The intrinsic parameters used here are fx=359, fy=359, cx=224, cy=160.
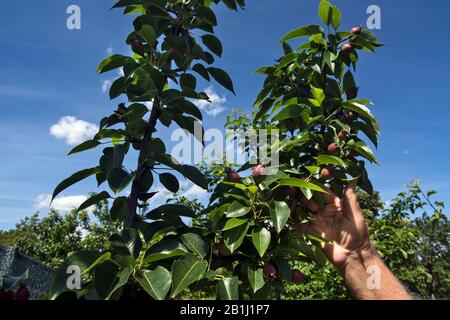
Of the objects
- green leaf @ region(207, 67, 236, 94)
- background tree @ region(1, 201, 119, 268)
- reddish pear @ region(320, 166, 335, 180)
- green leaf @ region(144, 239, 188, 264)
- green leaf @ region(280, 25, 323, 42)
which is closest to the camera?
green leaf @ region(144, 239, 188, 264)

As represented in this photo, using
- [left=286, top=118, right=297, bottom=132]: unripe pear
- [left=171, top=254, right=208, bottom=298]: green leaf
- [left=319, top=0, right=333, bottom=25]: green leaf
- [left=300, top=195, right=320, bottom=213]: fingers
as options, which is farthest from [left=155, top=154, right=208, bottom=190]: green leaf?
[left=319, top=0, right=333, bottom=25]: green leaf

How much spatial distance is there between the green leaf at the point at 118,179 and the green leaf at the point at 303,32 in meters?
1.10

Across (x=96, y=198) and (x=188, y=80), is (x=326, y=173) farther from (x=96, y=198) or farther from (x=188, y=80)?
(x=96, y=198)

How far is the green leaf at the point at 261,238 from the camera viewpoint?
44.3 inches

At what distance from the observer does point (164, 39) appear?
1.47 metres

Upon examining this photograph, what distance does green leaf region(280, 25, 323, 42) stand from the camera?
1.74 meters

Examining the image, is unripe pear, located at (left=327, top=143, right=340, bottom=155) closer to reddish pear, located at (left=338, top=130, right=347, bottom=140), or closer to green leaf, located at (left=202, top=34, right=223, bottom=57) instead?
reddish pear, located at (left=338, top=130, right=347, bottom=140)

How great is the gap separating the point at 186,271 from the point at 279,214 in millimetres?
347

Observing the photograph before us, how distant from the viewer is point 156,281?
1.00 meters

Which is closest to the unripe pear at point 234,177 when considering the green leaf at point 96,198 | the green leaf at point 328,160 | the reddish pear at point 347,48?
the green leaf at point 328,160

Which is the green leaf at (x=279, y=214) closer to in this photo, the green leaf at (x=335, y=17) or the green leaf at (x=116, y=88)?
the green leaf at (x=116, y=88)

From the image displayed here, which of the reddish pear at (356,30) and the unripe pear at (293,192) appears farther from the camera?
the reddish pear at (356,30)

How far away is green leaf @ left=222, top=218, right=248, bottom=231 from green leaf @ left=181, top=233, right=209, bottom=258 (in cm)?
8
